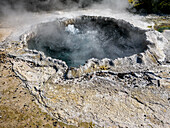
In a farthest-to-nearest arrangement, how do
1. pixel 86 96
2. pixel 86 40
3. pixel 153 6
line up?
1. pixel 153 6
2. pixel 86 40
3. pixel 86 96

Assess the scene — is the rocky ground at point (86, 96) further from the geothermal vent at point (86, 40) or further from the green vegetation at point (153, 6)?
the green vegetation at point (153, 6)

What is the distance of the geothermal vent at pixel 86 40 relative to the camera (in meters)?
7.22

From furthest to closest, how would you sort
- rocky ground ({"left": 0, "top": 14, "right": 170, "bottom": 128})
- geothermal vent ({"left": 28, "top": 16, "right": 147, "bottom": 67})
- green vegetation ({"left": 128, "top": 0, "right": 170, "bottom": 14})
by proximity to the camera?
green vegetation ({"left": 128, "top": 0, "right": 170, "bottom": 14})
geothermal vent ({"left": 28, "top": 16, "right": 147, "bottom": 67})
rocky ground ({"left": 0, "top": 14, "right": 170, "bottom": 128})

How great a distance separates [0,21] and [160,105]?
7.94 m

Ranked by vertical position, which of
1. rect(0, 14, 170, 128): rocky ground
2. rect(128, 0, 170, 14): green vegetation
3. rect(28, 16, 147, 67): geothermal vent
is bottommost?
rect(0, 14, 170, 128): rocky ground

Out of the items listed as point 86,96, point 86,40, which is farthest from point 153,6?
point 86,96

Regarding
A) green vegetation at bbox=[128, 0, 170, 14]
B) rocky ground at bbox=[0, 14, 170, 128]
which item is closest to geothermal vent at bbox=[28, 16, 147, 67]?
rocky ground at bbox=[0, 14, 170, 128]

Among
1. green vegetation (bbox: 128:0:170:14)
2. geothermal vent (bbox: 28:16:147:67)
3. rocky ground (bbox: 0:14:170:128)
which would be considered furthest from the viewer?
green vegetation (bbox: 128:0:170:14)

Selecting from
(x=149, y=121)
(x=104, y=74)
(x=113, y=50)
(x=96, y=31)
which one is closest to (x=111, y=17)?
(x=96, y=31)

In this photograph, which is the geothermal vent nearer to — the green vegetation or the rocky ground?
the rocky ground

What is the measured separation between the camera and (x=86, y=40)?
8.16 m

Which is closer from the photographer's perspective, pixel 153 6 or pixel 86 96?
pixel 86 96

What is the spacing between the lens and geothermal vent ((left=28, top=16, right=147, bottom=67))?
722 cm

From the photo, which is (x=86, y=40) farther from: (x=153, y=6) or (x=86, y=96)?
(x=153, y=6)
